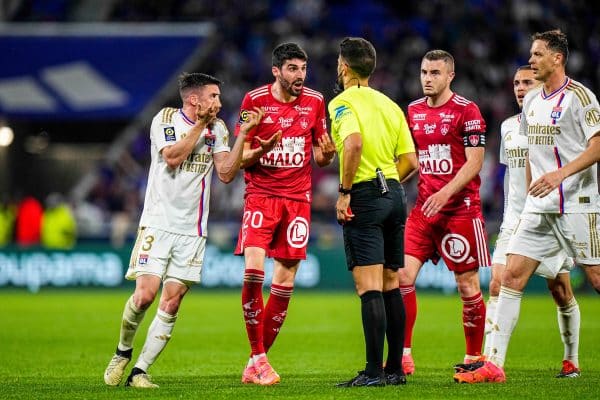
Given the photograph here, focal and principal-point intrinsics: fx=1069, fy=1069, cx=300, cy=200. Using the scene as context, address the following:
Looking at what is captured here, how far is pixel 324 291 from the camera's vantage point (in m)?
22.4

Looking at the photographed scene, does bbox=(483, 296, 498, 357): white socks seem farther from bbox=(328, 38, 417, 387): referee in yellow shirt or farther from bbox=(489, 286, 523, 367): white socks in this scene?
bbox=(328, 38, 417, 387): referee in yellow shirt

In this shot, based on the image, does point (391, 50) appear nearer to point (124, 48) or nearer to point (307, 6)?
point (307, 6)

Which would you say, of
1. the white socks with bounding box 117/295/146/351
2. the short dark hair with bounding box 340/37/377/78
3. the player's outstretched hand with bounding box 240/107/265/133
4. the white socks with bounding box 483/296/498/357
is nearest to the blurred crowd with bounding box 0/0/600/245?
the white socks with bounding box 483/296/498/357

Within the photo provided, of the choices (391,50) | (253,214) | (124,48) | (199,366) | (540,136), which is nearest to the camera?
(540,136)

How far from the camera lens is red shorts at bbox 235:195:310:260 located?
9258 millimetres

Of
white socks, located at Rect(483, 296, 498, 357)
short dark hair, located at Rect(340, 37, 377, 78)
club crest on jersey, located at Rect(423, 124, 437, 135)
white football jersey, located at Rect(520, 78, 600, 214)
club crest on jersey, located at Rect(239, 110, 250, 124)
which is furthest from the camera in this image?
club crest on jersey, located at Rect(423, 124, 437, 135)

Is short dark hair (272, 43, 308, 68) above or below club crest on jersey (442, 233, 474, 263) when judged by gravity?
above

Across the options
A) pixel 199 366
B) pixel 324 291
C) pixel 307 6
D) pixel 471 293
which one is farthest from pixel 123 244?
pixel 471 293

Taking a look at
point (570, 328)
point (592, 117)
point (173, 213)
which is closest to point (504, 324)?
point (570, 328)

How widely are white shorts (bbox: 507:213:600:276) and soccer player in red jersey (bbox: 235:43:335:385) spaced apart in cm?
183

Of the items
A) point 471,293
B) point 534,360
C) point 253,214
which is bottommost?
point 534,360

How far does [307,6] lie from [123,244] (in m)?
9.76

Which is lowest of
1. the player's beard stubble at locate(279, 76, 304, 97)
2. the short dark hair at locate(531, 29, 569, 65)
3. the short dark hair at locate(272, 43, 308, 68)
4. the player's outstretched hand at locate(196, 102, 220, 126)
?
the player's outstretched hand at locate(196, 102, 220, 126)

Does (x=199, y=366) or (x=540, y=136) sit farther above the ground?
(x=540, y=136)
